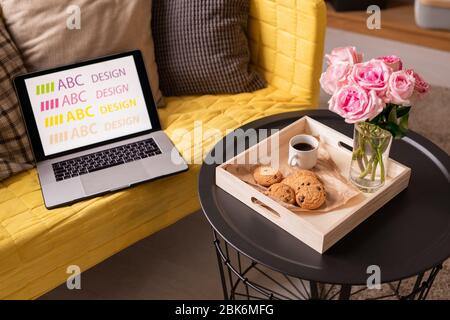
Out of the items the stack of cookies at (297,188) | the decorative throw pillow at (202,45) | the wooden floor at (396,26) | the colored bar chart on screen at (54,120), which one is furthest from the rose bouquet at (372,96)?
the wooden floor at (396,26)

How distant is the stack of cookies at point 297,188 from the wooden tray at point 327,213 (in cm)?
3

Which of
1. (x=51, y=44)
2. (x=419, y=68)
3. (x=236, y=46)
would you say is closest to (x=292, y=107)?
(x=236, y=46)

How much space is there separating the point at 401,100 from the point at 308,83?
70 cm

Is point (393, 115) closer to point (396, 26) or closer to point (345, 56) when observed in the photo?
point (345, 56)

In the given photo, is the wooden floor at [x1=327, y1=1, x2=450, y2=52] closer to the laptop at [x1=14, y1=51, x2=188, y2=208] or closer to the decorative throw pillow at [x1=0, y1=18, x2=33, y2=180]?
the laptop at [x1=14, y1=51, x2=188, y2=208]

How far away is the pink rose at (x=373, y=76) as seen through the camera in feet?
2.99

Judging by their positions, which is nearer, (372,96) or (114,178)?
(372,96)

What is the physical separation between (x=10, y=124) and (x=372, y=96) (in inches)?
36.5

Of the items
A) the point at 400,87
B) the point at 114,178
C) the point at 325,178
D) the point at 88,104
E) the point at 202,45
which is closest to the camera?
the point at 400,87

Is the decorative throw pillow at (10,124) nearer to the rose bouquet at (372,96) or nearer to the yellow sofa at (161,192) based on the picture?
the yellow sofa at (161,192)

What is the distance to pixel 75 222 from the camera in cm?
123

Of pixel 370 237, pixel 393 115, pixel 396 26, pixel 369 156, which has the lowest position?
pixel 396 26

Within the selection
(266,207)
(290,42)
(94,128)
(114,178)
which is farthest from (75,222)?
(290,42)

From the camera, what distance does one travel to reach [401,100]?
0.91 metres
